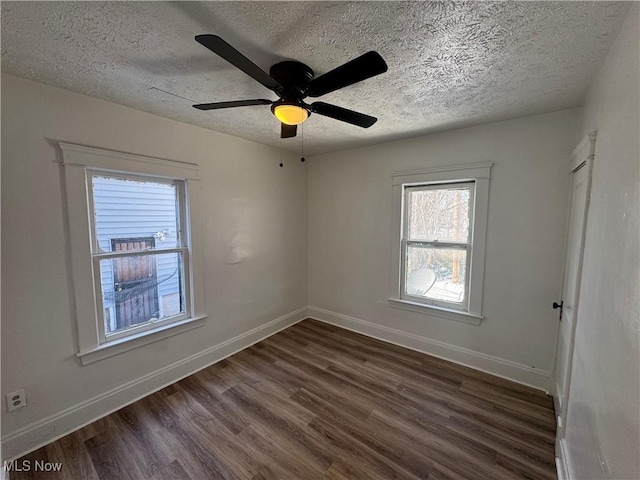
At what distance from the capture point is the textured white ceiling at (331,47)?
44.4 inches

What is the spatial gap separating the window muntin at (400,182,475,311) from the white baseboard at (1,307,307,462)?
2161 millimetres

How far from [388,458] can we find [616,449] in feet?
4.04

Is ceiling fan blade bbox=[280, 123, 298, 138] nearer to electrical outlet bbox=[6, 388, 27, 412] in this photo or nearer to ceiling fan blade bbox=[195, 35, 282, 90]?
ceiling fan blade bbox=[195, 35, 282, 90]

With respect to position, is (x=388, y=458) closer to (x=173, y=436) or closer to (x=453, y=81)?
(x=173, y=436)

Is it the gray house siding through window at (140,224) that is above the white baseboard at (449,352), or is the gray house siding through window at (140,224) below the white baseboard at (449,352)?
above

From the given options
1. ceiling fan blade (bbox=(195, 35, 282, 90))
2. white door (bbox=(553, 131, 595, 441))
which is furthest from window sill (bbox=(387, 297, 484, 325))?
ceiling fan blade (bbox=(195, 35, 282, 90))

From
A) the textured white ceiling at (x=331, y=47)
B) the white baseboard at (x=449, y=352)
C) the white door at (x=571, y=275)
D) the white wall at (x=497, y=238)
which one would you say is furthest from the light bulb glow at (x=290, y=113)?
the white baseboard at (x=449, y=352)

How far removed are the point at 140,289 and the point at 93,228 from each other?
652 millimetres

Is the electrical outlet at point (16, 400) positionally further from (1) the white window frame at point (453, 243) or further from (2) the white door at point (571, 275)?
(2) the white door at point (571, 275)

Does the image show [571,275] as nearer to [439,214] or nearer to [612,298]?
[612,298]

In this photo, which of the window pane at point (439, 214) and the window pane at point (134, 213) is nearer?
the window pane at point (134, 213)

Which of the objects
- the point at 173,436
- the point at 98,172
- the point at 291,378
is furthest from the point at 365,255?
the point at 98,172

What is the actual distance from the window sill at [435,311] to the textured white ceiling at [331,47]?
199 cm

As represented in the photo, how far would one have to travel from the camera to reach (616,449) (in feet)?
2.95
